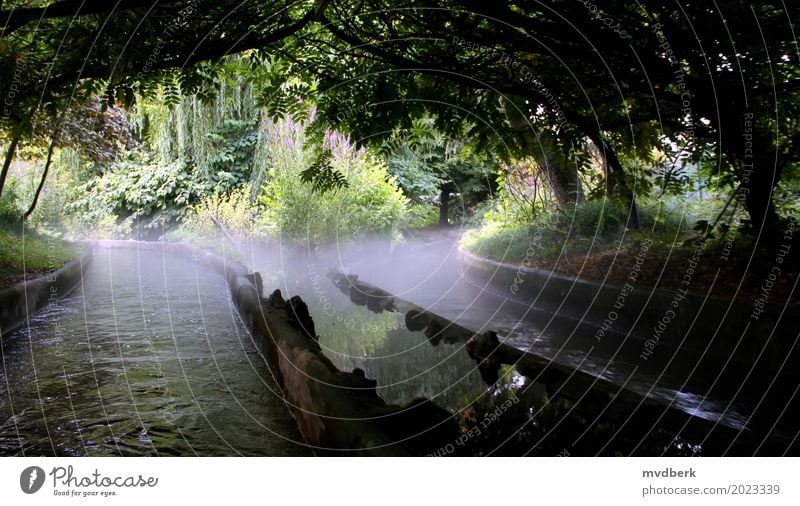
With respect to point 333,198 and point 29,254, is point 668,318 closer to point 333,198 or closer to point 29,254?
point 333,198

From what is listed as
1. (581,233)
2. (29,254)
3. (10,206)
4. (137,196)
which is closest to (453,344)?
(581,233)

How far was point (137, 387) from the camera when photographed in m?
4.00

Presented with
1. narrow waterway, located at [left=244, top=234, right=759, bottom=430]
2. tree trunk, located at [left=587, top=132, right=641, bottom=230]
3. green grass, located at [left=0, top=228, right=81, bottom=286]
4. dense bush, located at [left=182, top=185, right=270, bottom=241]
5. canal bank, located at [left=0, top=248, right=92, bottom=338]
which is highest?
tree trunk, located at [left=587, top=132, right=641, bottom=230]

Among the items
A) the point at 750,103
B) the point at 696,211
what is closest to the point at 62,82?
the point at 750,103

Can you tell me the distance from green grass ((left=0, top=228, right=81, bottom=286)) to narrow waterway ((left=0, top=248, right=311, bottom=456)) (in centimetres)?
61

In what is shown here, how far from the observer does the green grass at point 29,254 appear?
698 cm

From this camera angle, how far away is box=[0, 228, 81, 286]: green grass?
6983mm

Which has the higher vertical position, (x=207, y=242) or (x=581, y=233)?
(x=581, y=233)

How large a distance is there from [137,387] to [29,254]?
5.68 metres

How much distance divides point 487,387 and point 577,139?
2.43 metres

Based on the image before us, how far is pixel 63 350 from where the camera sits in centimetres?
506

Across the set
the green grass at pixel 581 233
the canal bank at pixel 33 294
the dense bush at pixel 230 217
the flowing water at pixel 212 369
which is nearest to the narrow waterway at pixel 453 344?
the flowing water at pixel 212 369

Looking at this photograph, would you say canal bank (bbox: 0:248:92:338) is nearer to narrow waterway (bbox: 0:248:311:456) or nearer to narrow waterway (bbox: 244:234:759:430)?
narrow waterway (bbox: 0:248:311:456)

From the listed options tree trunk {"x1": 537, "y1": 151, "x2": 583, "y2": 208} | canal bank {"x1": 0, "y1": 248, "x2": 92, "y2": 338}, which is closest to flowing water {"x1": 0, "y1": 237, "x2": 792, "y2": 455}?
canal bank {"x1": 0, "y1": 248, "x2": 92, "y2": 338}
